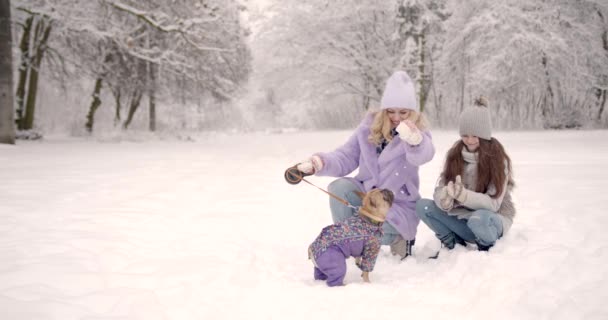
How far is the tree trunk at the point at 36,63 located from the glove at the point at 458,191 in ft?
42.2

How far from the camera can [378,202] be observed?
9.84 feet

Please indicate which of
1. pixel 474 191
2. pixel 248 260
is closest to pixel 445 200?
pixel 474 191

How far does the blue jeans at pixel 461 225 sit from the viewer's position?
3133mm

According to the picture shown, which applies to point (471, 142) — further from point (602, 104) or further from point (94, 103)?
point (602, 104)

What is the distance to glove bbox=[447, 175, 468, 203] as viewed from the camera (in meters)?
3.09

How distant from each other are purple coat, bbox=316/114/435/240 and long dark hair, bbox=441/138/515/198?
233 millimetres

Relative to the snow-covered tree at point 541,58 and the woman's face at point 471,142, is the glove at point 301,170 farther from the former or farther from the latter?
the snow-covered tree at point 541,58

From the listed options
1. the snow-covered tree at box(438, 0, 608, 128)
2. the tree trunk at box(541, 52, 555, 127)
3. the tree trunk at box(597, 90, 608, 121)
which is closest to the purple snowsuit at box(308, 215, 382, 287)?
the snow-covered tree at box(438, 0, 608, 128)

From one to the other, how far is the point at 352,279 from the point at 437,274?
0.60 meters

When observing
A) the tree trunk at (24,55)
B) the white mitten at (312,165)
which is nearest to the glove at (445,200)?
the white mitten at (312,165)

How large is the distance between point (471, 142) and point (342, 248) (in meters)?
1.34

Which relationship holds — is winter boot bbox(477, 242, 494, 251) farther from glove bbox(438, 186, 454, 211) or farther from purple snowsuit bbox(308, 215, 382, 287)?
purple snowsuit bbox(308, 215, 382, 287)

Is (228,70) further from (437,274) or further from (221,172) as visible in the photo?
(437,274)

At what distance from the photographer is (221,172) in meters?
7.63
